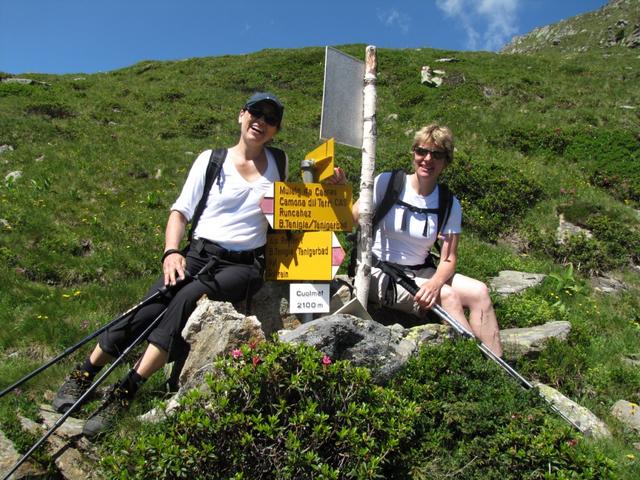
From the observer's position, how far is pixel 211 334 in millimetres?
4016

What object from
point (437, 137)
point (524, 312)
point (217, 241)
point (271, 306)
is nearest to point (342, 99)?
point (437, 137)

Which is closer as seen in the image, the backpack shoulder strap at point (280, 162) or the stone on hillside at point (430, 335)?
the stone on hillside at point (430, 335)

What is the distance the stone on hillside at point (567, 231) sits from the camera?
34.8 feet

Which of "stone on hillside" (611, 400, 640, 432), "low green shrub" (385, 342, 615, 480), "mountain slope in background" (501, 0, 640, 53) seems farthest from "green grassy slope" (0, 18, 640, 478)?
"mountain slope in background" (501, 0, 640, 53)

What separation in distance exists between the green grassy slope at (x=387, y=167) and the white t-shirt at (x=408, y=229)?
6.08ft

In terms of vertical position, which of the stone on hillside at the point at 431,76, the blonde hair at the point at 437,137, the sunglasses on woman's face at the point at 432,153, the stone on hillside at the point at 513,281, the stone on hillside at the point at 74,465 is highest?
the stone on hillside at the point at 431,76

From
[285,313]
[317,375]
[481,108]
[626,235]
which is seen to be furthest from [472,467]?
[481,108]

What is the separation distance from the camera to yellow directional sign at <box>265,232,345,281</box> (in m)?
4.93

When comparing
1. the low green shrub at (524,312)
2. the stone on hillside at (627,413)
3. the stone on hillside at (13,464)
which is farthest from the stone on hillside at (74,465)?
the low green shrub at (524,312)

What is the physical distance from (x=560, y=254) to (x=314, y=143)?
32.6ft

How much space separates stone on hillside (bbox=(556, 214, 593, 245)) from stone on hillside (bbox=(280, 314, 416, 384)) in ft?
26.8

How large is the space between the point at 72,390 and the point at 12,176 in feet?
29.8

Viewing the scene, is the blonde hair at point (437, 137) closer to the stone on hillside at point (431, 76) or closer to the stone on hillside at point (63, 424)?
the stone on hillside at point (63, 424)

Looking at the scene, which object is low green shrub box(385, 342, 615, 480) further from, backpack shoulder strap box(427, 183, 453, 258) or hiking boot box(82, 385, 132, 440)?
hiking boot box(82, 385, 132, 440)
